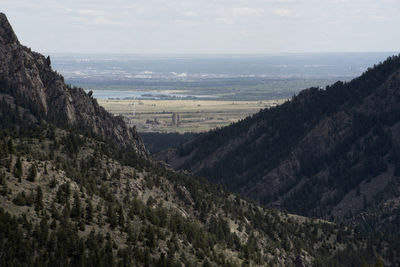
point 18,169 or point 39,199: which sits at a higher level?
point 18,169

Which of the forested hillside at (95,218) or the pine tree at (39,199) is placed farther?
the pine tree at (39,199)

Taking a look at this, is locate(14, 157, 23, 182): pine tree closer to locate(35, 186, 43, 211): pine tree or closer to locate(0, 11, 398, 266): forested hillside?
locate(0, 11, 398, 266): forested hillside

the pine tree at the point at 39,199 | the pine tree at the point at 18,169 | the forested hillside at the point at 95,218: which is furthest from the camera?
the pine tree at the point at 18,169

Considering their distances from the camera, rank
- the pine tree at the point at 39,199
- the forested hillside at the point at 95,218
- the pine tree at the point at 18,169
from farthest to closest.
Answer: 1. the pine tree at the point at 18,169
2. the pine tree at the point at 39,199
3. the forested hillside at the point at 95,218

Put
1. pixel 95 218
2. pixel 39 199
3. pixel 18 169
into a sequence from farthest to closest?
pixel 18 169 → pixel 95 218 → pixel 39 199

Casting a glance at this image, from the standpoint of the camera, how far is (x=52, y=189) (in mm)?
145250

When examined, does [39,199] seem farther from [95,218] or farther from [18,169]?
[95,218]

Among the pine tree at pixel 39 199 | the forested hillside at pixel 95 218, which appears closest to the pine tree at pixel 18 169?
the forested hillside at pixel 95 218

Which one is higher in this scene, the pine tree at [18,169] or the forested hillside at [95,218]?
the pine tree at [18,169]

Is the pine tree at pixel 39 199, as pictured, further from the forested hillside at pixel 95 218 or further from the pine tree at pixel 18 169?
the pine tree at pixel 18 169

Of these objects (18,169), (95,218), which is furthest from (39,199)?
(95,218)

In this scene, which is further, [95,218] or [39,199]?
[95,218]

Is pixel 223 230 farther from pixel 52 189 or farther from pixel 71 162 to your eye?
pixel 52 189

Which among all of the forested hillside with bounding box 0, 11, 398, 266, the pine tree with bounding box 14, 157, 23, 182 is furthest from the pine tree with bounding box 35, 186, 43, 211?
the pine tree with bounding box 14, 157, 23, 182
